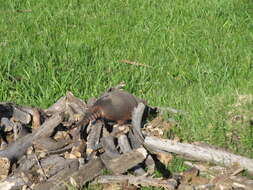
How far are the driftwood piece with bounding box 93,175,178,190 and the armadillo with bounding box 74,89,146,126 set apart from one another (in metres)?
0.77

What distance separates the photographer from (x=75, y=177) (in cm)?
410

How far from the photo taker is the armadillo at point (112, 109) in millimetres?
4812

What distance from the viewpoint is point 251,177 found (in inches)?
173

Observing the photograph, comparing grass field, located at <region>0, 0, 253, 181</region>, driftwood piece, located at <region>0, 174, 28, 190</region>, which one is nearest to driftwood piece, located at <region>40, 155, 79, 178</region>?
driftwood piece, located at <region>0, 174, 28, 190</region>

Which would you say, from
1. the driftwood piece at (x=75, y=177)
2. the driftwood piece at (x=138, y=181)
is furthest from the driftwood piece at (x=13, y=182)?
the driftwood piece at (x=138, y=181)

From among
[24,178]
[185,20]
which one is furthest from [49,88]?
[185,20]

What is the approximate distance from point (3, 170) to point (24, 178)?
0.23m

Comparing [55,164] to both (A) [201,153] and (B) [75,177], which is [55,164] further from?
(A) [201,153]

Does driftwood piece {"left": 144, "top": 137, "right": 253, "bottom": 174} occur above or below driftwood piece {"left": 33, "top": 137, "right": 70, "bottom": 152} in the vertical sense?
above

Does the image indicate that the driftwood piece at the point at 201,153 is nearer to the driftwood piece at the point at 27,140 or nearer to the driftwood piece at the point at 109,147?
the driftwood piece at the point at 109,147

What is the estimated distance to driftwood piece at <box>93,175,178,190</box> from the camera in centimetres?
401

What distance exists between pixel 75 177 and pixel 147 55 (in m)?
3.37

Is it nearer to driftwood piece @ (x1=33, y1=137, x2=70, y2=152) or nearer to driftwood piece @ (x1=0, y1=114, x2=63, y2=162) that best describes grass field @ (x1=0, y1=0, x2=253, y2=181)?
driftwood piece @ (x1=0, y1=114, x2=63, y2=162)

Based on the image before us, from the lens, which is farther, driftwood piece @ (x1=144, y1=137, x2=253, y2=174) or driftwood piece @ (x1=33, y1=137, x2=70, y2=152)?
driftwood piece @ (x1=33, y1=137, x2=70, y2=152)
